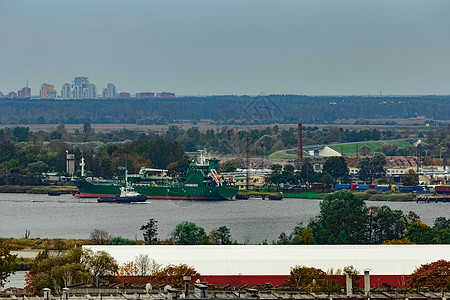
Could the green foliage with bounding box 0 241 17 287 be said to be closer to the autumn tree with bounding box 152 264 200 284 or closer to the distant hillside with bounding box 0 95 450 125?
the autumn tree with bounding box 152 264 200 284

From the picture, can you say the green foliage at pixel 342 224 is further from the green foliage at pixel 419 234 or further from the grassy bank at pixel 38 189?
the grassy bank at pixel 38 189

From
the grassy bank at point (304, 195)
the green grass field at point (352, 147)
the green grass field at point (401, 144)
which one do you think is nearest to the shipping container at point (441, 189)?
the grassy bank at point (304, 195)

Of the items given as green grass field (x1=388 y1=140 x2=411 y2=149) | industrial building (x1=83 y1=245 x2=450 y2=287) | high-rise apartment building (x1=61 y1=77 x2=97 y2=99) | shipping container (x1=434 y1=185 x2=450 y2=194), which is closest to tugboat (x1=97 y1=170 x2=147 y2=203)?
shipping container (x1=434 y1=185 x2=450 y2=194)

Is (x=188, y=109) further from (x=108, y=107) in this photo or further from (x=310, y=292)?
(x=310, y=292)

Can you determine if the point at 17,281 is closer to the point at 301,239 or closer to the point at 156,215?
the point at 301,239

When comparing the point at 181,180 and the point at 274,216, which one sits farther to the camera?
the point at 181,180

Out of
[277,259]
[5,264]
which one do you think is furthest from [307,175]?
[5,264]


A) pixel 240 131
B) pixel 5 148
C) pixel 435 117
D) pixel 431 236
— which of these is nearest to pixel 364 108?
pixel 435 117
